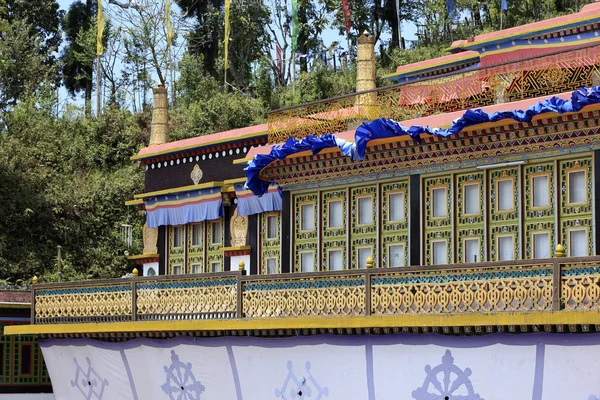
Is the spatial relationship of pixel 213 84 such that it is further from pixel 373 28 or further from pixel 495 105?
pixel 495 105

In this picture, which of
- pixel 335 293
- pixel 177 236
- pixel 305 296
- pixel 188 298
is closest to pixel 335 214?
pixel 305 296

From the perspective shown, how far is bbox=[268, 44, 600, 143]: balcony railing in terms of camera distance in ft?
57.4

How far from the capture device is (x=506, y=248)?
18.3 m

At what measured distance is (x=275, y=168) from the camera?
837 inches

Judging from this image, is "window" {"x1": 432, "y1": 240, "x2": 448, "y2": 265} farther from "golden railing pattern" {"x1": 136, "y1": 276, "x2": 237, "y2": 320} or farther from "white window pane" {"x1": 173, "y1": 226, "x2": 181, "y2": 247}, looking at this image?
"white window pane" {"x1": 173, "y1": 226, "x2": 181, "y2": 247}

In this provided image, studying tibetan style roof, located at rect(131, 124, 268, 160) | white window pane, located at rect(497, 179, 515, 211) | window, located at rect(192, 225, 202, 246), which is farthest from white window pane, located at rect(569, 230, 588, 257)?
window, located at rect(192, 225, 202, 246)

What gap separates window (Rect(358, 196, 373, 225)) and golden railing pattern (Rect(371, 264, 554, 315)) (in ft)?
9.64

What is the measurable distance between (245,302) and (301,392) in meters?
1.70

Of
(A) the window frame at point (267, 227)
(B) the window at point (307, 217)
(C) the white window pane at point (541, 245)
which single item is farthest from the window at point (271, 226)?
(C) the white window pane at point (541, 245)

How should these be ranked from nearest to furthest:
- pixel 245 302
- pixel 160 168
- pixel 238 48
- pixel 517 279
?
pixel 517 279
pixel 245 302
pixel 160 168
pixel 238 48

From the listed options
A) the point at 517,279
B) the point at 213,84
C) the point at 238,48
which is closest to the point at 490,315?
the point at 517,279

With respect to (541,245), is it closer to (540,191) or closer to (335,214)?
(540,191)

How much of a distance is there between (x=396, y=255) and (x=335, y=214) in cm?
151

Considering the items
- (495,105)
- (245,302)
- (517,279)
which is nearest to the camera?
(517,279)
